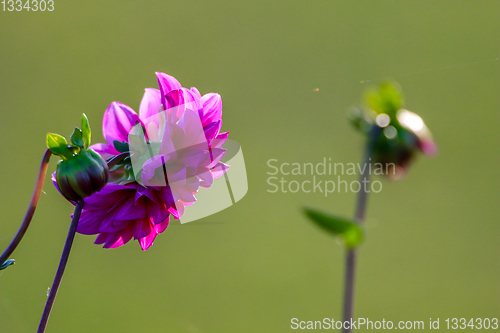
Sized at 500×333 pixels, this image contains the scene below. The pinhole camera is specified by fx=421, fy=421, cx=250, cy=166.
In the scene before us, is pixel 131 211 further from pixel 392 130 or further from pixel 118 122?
pixel 392 130

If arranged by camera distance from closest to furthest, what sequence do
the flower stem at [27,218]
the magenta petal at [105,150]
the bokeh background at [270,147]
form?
the flower stem at [27,218], the magenta petal at [105,150], the bokeh background at [270,147]

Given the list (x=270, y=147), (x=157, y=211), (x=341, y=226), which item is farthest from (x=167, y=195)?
(x=270, y=147)

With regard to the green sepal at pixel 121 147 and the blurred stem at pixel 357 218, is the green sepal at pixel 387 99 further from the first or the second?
the green sepal at pixel 121 147

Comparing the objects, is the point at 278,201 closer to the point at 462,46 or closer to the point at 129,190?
the point at 462,46

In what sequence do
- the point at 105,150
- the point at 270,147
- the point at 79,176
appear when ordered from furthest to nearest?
1. the point at 270,147
2. the point at 105,150
3. the point at 79,176

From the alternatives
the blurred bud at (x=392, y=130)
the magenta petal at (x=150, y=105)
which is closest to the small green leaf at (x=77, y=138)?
the magenta petal at (x=150, y=105)

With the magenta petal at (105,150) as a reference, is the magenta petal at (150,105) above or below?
above
